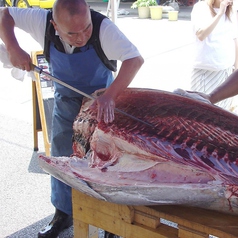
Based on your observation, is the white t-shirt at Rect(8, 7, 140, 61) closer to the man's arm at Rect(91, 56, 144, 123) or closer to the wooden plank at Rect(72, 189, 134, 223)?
the man's arm at Rect(91, 56, 144, 123)

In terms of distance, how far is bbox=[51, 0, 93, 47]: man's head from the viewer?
2.28 meters

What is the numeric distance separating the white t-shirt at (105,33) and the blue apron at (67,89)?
0.36 feet

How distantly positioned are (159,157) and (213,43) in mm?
2155

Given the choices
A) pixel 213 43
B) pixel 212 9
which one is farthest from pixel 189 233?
pixel 212 9

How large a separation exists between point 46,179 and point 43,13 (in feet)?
5.53

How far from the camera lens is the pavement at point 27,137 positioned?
3316 mm

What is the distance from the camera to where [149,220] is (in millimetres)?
1993

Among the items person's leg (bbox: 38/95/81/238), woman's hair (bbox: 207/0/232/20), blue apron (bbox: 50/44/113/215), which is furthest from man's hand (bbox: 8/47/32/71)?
woman's hair (bbox: 207/0/232/20)

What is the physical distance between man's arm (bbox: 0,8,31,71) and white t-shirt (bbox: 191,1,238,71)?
1733 mm

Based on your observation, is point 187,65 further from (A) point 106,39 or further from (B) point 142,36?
(A) point 106,39

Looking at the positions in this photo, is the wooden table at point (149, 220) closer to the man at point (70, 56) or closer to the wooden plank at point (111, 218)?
the wooden plank at point (111, 218)

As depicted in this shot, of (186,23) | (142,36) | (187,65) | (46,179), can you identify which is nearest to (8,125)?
(46,179)

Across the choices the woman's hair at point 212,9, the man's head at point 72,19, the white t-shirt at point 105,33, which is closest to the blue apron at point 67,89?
the white t-shirt at point 105,33

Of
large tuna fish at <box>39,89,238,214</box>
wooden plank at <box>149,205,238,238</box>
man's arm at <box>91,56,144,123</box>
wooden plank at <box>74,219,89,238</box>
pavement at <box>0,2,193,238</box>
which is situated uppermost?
man's arm at <box>91,56,144,123</box>
